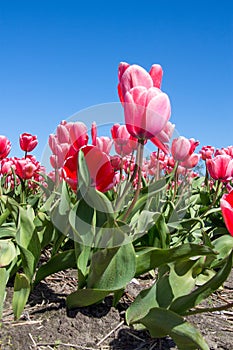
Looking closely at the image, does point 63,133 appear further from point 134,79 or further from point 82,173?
point 134,79

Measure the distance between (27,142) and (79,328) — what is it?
85.7 inches

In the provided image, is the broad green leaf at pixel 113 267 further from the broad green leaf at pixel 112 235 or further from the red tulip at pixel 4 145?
the red tulip at pixel 4 145

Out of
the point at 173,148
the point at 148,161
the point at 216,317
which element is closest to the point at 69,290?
the point at 216,317

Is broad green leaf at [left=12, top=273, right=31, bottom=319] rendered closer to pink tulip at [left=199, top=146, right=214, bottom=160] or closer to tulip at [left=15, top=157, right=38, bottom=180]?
tulip at [left=15, top=157, right=38, bottom=180]

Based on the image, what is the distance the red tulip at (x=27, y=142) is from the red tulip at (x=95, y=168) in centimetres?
192

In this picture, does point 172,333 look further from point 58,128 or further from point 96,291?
point 58,128

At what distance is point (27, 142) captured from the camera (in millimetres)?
3533

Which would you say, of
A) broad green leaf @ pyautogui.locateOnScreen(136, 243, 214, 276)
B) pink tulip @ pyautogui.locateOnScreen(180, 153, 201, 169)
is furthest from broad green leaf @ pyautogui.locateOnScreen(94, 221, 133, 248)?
pink tulip @ pyautogui.locateOnScreen(180, 153, 201, 169)

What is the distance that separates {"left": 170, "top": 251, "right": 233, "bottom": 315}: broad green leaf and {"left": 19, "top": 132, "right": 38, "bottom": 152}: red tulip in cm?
236

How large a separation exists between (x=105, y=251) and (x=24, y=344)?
Answer: 0.43 meters

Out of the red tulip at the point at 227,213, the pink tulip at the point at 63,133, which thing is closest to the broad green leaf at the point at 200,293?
the red tulip at the point at 227,213

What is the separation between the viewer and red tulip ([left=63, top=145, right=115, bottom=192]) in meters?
1.60

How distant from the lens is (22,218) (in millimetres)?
1766

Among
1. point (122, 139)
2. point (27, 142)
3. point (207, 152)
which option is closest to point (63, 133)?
point (122, 139)
